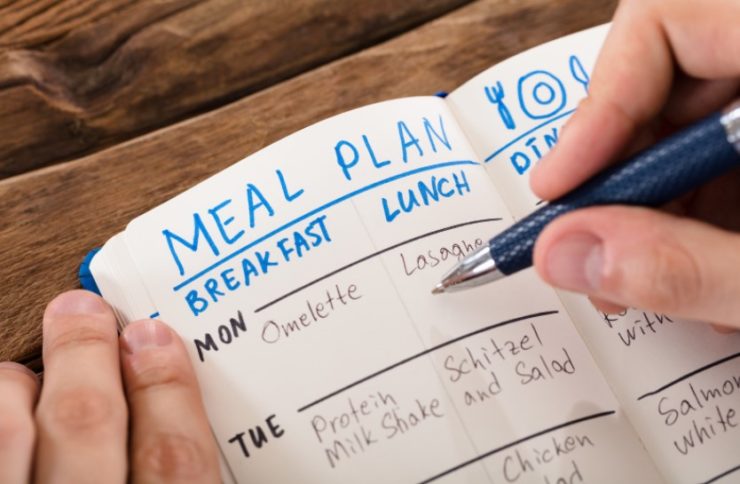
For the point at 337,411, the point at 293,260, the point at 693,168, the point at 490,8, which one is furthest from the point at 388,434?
the point at 490,8

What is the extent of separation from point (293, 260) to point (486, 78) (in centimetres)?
23

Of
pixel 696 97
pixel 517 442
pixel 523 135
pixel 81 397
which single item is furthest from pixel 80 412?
pixel 696 97

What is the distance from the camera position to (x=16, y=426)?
1.52ft

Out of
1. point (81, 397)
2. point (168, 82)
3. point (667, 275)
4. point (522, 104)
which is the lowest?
point (667, 275)

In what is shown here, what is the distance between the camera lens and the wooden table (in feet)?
1.90

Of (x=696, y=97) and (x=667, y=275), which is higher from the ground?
(x=696, y=97)

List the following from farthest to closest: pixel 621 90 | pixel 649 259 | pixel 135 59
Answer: pixel 135 59 < pixel 621 90 < pixel 649 259

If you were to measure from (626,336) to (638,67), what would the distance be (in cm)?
20

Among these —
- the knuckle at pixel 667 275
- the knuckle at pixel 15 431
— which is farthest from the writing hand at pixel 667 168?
the knuckle at pixel 15 431

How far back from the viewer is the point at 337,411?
20.3 inches

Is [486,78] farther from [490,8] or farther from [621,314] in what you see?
[621,314]

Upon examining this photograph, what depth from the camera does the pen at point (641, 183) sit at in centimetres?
43

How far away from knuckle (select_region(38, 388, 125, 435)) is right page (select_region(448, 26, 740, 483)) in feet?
1.11

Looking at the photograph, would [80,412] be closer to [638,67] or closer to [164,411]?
[164,411]
